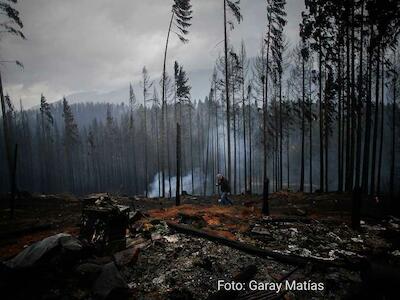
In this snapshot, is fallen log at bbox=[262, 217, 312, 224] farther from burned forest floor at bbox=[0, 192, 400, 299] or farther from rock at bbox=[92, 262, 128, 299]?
rock at bbox=[92, 262, 128, 299]

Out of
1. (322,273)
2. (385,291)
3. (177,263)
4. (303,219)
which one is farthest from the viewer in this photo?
(303,219)

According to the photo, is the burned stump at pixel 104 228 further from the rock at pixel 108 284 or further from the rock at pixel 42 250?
the rock at pixel 108 284

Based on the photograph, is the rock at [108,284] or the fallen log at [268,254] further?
the fallen log at [268,254]

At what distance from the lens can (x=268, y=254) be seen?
20.3ft

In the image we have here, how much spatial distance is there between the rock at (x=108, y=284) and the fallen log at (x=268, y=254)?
3050mm

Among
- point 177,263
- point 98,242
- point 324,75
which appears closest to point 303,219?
point 177,263

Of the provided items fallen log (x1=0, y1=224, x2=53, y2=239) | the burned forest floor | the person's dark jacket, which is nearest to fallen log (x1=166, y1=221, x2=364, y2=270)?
the burned forest floor

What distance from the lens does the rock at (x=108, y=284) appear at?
4.48m

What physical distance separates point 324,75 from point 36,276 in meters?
23.2

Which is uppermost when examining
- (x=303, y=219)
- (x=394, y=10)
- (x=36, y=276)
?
(x=394, y=10)

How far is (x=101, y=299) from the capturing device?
4379mm

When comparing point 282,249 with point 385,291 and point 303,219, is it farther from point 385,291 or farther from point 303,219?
point 303,219

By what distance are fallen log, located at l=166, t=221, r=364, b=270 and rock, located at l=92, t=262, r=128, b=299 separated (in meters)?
3.05

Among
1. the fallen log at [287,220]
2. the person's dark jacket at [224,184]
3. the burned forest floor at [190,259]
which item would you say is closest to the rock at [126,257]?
the burned forest floor at [190,259]
